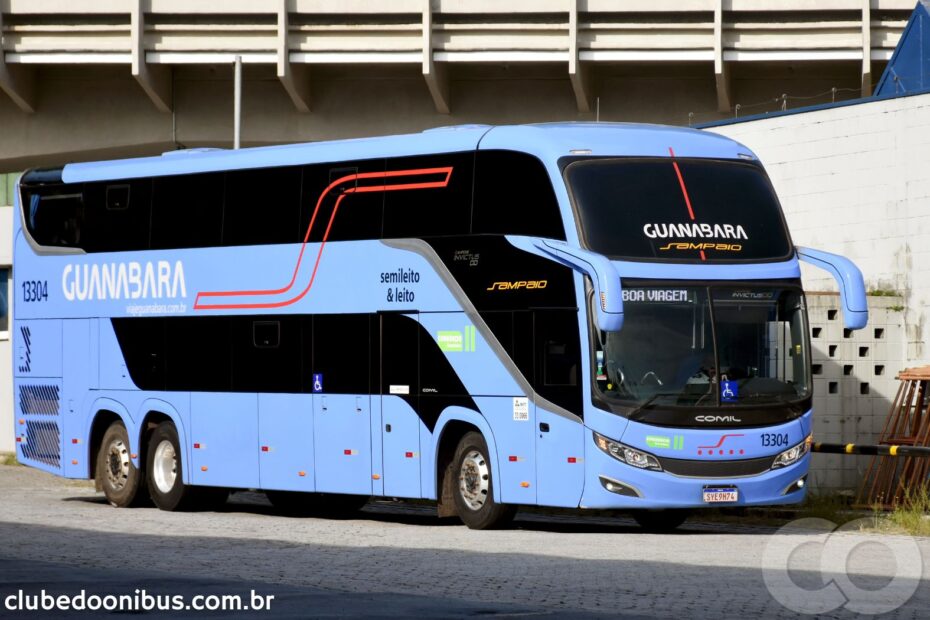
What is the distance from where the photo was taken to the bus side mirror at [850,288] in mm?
19281

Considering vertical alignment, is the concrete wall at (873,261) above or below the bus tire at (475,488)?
above

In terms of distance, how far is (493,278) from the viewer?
19719 millimetres

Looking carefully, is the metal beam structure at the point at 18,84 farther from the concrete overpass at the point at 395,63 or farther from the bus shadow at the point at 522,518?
the bus shadow at the point at 522,518

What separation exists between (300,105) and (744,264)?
58.6 feet

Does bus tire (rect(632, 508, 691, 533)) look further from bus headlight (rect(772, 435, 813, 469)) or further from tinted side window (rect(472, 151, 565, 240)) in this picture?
tinted side window (rect(472, 151, 565, 240))

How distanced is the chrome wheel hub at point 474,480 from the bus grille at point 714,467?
2138 mm

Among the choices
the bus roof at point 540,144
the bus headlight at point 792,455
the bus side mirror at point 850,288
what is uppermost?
the bus roof at point 540,144

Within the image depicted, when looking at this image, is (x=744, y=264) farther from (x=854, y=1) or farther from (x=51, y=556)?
(x=854, y=1)

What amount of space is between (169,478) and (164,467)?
16cm

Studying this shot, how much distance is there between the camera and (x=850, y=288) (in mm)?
19391

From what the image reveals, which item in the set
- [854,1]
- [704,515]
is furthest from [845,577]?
[854,1]

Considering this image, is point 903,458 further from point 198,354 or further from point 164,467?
point 164,467

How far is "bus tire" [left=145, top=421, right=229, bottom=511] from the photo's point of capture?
936 inches

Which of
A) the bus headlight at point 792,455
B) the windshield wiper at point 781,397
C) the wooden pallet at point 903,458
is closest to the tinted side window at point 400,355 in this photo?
the windshield wiper at point 781,397
